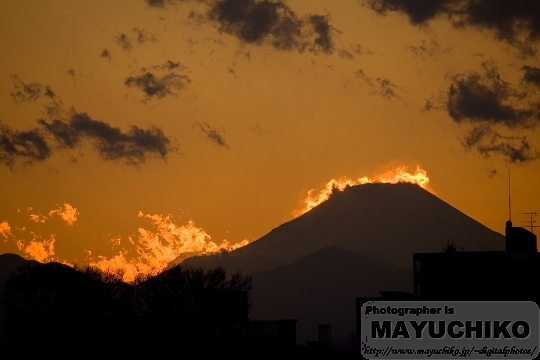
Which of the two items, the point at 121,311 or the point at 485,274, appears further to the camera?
the point at 121,311

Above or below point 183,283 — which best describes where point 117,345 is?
below

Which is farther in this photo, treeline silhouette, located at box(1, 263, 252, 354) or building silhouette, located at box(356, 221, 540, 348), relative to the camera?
treeline silhouette, located at box(1, 263, 252, 354)

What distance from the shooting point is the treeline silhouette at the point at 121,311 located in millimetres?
66500

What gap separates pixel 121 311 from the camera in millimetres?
95250

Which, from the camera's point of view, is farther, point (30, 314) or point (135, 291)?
point (135, 291)

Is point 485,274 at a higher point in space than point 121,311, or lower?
higher

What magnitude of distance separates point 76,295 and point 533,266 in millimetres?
53268

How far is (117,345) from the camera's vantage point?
6294 centimetres

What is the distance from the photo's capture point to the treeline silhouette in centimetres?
6650

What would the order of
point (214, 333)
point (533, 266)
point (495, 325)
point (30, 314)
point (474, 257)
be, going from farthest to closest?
point (30, 314), point (214, 333), point (474, 257), point (533, 266), point (495, 325)

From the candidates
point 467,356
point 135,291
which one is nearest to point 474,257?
point 467,356

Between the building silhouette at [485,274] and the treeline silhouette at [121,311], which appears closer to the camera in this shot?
the building silhouette at [485,274]

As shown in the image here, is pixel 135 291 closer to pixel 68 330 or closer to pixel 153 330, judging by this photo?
pixel 68 330

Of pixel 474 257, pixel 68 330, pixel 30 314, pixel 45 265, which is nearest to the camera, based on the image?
pixel 474 257
